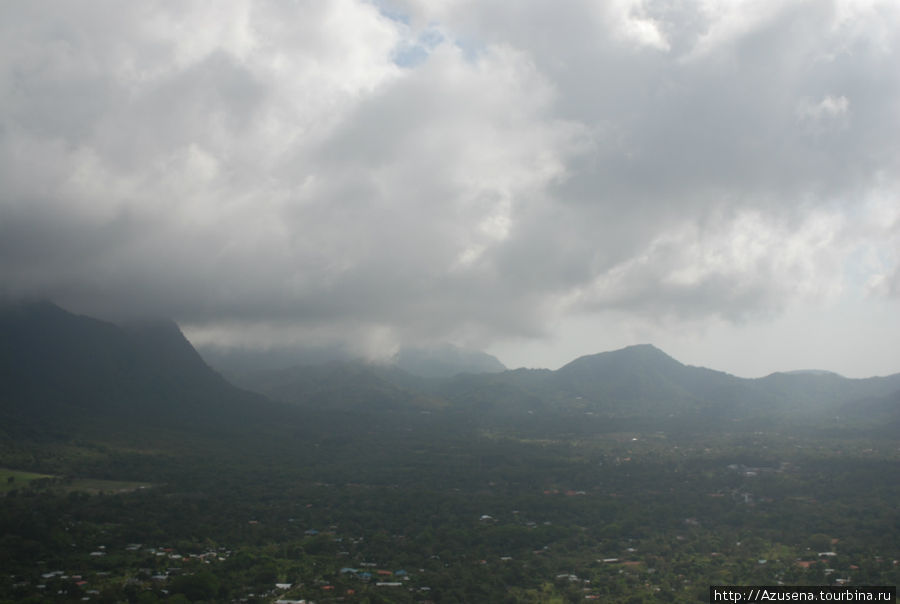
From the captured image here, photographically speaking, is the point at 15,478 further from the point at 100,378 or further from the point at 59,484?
the point at 100,378

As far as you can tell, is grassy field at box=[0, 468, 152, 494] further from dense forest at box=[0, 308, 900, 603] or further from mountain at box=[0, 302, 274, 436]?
mountain at box=[0, 302, 274, 436]

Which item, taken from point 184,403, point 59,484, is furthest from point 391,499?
point 184,403

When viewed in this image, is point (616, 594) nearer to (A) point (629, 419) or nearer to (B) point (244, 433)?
(B) point (244, 433)

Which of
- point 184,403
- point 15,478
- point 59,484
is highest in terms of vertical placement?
point 184,403

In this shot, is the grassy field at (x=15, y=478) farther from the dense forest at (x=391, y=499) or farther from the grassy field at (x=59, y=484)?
the dense forest at (x=391, y=499)

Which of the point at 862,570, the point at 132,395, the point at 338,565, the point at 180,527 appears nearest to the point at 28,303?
the point at 132,395

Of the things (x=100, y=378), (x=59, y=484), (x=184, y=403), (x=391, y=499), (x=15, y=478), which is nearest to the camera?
(x=15, y=478)

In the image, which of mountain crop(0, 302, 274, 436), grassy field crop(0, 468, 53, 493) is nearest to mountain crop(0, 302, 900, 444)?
mountain crop(0, 302, 274, 436)

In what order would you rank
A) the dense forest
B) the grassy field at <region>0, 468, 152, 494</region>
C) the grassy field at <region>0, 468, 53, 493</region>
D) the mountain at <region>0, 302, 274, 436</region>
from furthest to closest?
the mountain at <region>0, 302, 274, 436</region>, the grassy field at <region>0, 468, 152, 494</region>, the grassy field at <region>0, 468, 53, 493</region>, the dense forest

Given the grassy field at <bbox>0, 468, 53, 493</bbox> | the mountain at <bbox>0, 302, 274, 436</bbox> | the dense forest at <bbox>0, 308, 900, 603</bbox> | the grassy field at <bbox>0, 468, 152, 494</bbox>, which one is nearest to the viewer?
the dense forest at <bbox>0, 308, 900, 603</bbox>

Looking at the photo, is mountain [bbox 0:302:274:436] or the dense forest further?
mountain [bbox 0:302:274:436]

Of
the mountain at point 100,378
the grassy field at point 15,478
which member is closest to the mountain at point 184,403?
the mountain at point 100,378
